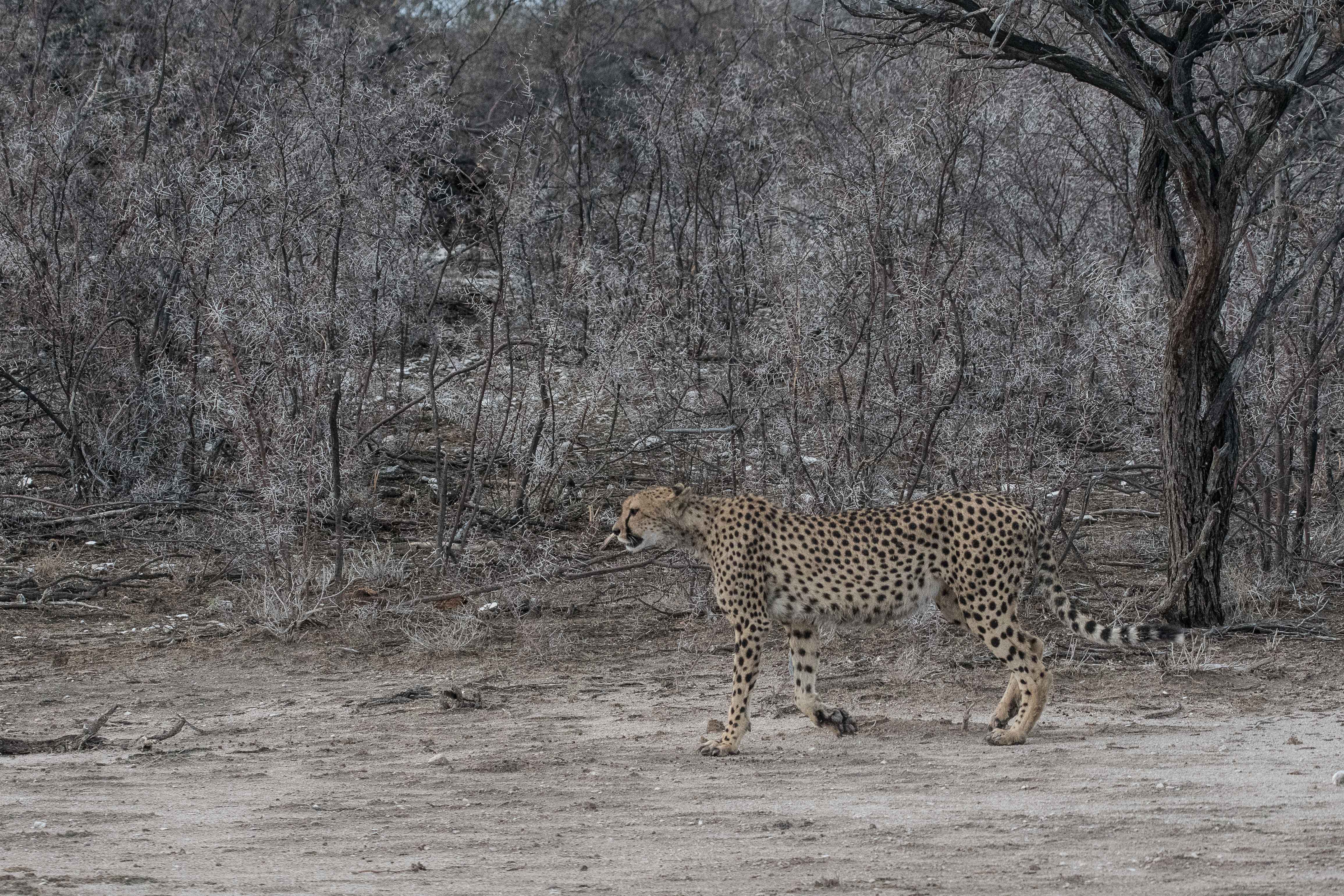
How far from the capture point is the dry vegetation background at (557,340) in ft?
32.2

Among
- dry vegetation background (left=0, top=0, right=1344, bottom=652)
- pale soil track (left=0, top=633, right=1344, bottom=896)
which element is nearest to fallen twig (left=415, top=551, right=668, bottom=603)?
dry vegetation background (left=0, top=0, right=1344, bottom=652)

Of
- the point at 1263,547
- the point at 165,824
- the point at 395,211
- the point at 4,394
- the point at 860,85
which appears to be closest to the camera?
the point at 165,824

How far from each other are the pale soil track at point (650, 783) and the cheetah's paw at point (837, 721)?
0.25ft

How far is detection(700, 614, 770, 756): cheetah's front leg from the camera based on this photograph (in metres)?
6.79

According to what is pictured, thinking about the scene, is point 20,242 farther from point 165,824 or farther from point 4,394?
point 165,824

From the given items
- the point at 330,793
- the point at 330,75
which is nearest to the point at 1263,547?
the point at 330,793

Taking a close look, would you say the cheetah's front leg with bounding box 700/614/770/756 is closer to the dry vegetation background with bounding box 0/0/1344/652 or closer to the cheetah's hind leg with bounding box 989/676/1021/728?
the cheetah's hind leg with bounding box 989/676/1021/728

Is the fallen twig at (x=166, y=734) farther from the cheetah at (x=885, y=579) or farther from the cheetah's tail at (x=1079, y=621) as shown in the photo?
the cheetah's tail at (x=1079, y=621)

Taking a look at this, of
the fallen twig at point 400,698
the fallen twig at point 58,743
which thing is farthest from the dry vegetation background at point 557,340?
the fallen twig at point 58,743

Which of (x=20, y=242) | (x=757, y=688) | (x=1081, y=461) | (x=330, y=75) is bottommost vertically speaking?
(x=757, y=688)

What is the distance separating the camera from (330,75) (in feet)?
42.4

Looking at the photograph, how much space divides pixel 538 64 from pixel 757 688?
12.8 meters

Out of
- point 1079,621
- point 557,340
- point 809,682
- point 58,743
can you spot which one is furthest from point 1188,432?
point 58,743

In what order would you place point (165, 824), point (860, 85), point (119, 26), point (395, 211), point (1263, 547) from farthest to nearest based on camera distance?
point (119, 26) < point (860, 85) < point (395, 211) < point (1263, 547) < point (165, 824)
